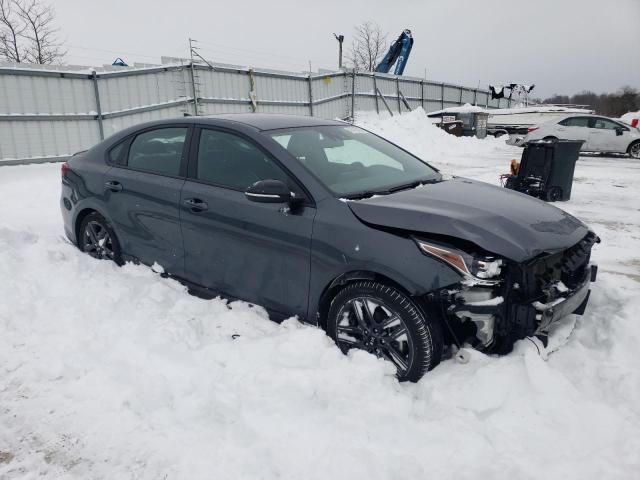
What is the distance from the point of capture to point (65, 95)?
447 inches

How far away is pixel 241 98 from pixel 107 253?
11984 mm

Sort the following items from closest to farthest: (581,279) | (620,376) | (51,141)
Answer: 1. (620,376)
2. (581,279)
3. (51,141)

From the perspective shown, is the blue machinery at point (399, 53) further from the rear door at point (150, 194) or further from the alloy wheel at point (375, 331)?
the alloy wheel at point (375, 331)

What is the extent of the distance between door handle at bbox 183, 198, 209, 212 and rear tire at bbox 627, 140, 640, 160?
666 inches

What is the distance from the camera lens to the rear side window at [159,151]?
402 cm

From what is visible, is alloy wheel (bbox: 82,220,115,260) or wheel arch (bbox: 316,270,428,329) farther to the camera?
alloy wheel (bbox: 82,220,115,260)

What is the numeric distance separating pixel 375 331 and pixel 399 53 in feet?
103

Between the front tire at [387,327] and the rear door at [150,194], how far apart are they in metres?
1.53

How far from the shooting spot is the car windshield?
11.1 feet

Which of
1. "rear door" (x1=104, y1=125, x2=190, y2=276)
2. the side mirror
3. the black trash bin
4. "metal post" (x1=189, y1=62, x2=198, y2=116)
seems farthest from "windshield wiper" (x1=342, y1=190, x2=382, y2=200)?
"metal post" (x1=189, y1=62, x2=198, y2=116)

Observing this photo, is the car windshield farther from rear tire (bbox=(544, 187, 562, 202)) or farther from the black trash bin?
rear tire (bbox=(544, 187, 562, 202))

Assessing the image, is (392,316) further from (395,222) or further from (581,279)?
(581,279)

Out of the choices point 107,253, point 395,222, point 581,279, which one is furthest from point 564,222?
point 107,253

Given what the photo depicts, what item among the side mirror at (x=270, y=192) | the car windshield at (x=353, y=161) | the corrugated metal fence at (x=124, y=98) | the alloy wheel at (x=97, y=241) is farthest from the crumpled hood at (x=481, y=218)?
the corrugated metal fence at (x=124, y=98)
